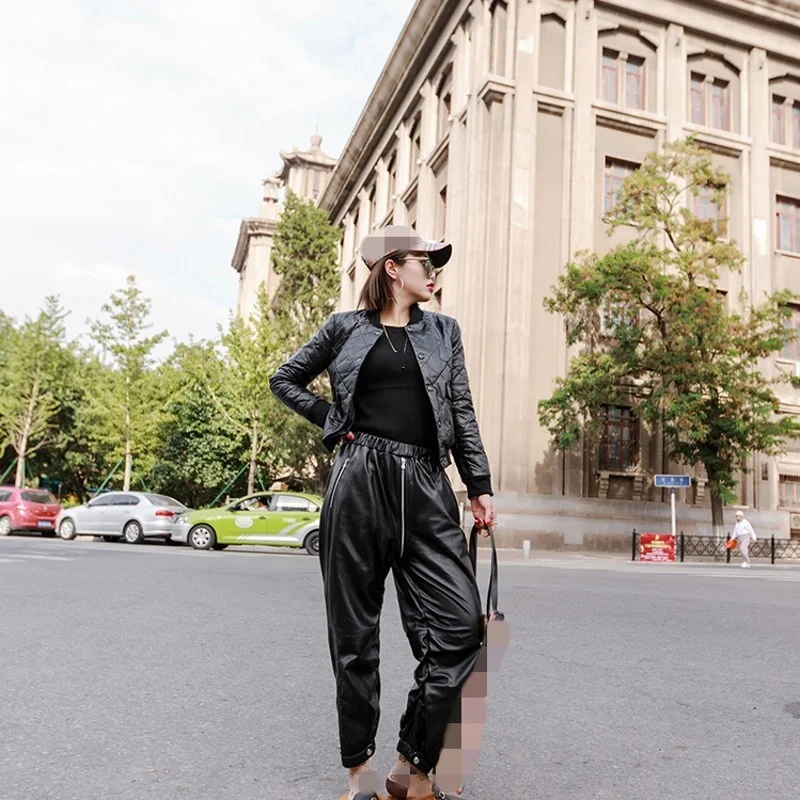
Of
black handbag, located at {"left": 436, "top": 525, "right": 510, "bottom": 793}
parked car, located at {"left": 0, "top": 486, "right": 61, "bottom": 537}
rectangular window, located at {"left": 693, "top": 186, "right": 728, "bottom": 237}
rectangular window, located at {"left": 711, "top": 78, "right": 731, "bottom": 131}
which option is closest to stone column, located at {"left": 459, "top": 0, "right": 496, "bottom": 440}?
rectangular window, located at {"left": 693, "top": 186, "right": 728, "bottom": 237}

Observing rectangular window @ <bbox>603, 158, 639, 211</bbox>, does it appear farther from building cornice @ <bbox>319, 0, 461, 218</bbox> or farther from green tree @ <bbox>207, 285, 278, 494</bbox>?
Answer: green tree @ <bbox>207, 285, 278, 494</bbox>

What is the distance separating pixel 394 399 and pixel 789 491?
1138 inches

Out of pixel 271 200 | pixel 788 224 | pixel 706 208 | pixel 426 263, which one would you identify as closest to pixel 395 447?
pixel 426 263

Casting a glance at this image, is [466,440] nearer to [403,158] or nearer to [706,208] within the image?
[706,208]

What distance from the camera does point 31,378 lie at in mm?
38906

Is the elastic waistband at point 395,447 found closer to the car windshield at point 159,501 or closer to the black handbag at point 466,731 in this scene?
the black handbag at point 466,731

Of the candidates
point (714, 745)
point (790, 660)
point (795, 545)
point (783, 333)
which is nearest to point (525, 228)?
point (783, 333)

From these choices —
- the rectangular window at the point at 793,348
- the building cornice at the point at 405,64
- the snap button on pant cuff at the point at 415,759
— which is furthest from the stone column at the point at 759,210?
the snap button on pant cuff at the point at 415,759

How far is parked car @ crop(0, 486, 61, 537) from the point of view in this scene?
81.9 feet

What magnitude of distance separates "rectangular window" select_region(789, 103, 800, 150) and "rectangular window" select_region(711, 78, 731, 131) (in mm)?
2732

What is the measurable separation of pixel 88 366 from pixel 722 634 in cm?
4073

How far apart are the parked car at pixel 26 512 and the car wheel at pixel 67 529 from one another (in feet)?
4.96

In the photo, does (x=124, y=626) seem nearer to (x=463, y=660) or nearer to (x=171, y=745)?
(x=171, y=745)

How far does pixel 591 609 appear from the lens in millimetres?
8234
